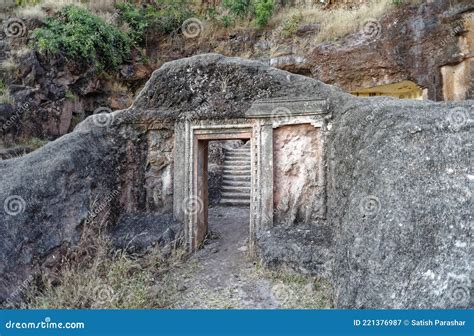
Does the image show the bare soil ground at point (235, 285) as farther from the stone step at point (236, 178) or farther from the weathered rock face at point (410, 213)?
the stone step at point (236, 178)

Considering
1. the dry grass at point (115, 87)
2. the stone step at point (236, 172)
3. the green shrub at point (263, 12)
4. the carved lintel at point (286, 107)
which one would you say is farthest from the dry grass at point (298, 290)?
the green shrub at point (263, 12)

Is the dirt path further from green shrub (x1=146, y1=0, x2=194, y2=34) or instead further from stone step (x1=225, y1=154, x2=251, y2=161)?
green shrub (x1=146, y1=0, x2=194, y2=34)

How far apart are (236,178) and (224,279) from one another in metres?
5.59

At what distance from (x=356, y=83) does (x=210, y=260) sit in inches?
282

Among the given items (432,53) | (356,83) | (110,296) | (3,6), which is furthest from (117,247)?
(3,6)

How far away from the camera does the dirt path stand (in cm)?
427

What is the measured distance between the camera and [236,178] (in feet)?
34.0

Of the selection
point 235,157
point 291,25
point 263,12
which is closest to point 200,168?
point 235,157

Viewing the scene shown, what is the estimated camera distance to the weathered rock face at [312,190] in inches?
113

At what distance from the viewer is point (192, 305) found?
4.23 m

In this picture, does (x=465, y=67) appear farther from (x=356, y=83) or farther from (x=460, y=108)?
(x=460, y=108)

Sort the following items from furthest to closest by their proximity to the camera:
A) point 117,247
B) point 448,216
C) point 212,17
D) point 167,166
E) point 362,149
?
1. point 212,17
2. point 167,166
3. point 117,247
4. point 362,149
5. point 448,216

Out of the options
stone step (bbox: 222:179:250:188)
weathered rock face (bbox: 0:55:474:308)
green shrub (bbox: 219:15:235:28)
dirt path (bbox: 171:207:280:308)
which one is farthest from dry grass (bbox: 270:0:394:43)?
dirt path (bbox: 171:207:280:308)

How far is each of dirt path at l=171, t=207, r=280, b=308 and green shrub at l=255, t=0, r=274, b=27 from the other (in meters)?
8.80
